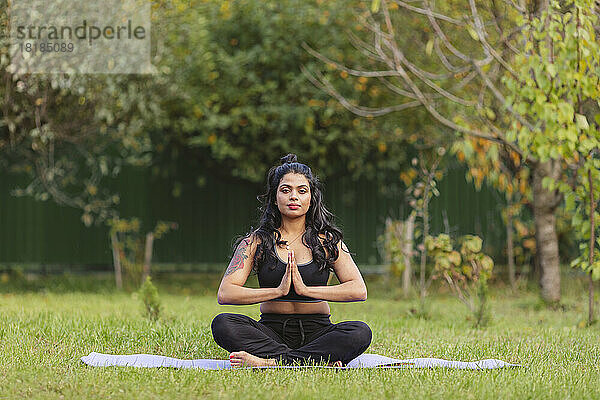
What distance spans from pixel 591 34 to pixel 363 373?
359cm

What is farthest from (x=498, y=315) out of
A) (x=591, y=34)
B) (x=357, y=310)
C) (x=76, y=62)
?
(x=76, y=62)

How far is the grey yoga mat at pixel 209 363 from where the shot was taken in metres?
4.59

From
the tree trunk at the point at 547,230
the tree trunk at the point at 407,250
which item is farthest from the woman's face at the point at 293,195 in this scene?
the tree trunk at the point at 407,250

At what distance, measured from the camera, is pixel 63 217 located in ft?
35.9

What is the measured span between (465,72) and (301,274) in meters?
5.82

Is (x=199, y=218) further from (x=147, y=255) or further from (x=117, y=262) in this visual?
(x=117, y=262)

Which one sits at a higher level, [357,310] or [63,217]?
[63,217]

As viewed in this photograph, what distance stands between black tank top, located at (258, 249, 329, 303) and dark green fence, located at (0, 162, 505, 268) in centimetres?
610

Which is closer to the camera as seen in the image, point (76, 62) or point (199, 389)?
point (199, 389)

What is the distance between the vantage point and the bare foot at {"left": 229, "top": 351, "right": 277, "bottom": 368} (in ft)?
14.9

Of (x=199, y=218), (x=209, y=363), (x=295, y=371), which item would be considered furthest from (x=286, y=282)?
(x=199, y=218)

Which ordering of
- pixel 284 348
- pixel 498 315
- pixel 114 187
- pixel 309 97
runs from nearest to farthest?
pixel 284 348 → pixel 498 315 → pixel 309 97 → pixel 114 187

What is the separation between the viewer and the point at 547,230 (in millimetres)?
8977

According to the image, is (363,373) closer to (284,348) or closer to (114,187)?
(284,348)
